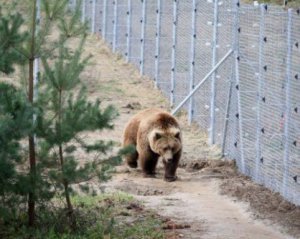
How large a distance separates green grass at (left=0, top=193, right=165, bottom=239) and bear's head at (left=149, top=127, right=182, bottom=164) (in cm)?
303

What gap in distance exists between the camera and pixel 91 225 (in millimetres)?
10711

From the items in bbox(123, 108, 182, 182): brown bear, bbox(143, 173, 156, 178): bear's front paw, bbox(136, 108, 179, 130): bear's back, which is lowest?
bbox(143, 173, 156, 178): bear's front paw

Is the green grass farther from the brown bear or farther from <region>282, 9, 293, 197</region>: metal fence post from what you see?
the brown bear

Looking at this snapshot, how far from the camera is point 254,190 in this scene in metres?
13.2

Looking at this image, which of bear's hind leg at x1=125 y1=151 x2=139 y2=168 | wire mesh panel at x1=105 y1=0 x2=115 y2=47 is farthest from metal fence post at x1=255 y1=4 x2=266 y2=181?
wire mesh panel at x1=105 y1=0 x2=115 y2=47

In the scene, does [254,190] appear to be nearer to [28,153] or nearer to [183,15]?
[28,153]

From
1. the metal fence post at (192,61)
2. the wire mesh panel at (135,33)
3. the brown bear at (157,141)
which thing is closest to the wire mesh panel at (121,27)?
the wire mesh panel at (135,33)

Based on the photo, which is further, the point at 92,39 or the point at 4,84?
the point at 92,39

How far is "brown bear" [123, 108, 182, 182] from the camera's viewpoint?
14664mm

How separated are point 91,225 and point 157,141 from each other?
13.8ft

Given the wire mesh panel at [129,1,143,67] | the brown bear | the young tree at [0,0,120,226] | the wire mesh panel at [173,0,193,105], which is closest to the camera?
the young tree at [0,0,120,226]

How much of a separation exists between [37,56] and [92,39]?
20.7 meters

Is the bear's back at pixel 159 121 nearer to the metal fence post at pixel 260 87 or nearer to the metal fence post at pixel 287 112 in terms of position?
the metal fence post at pixel 260 87

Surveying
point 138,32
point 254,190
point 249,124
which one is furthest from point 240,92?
point 138,32
